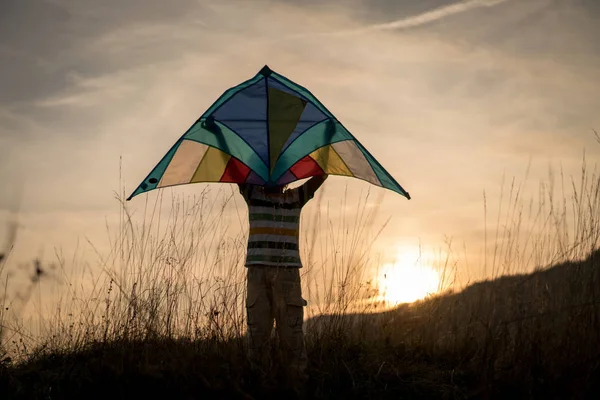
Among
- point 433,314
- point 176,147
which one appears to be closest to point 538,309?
point 433,314

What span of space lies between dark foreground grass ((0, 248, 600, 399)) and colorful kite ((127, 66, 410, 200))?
116cm

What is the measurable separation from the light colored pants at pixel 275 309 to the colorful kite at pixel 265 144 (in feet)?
2.02

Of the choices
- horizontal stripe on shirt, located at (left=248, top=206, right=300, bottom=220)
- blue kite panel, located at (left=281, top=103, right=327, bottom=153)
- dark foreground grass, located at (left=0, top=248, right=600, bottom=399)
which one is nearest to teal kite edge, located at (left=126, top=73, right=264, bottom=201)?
blue kite panel, located at (left=281, top=103, right=327, bottom=153)

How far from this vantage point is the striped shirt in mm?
4098

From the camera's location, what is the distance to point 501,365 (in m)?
4.23

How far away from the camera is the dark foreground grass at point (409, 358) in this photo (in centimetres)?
368

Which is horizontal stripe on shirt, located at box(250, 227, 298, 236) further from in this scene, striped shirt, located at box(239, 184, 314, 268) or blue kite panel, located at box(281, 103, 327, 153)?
blue kite panel, located at box(281, 103, 327, 153)

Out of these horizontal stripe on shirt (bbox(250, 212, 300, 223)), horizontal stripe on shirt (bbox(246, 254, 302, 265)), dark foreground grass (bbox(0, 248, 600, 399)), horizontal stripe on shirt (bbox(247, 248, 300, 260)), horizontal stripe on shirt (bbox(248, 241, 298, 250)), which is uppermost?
horizontal stripe on shirt (bbox(250, 212, 300, 223))

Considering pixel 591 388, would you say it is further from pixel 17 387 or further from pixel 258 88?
pixel 17 387

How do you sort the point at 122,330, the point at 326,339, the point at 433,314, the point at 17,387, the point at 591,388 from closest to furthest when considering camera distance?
the point at 591,388 → the point at 17,387 → the point at 122,330 → the point at 326,339 → the point at 433,314

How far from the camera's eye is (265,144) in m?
4.25

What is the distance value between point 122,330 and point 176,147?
149cm

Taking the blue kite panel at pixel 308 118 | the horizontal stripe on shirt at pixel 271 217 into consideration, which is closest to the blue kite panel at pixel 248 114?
the blue kite panel at pixel 308 118

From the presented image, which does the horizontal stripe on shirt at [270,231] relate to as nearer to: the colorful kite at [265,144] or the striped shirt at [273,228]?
the striped shirt at [273,228]
